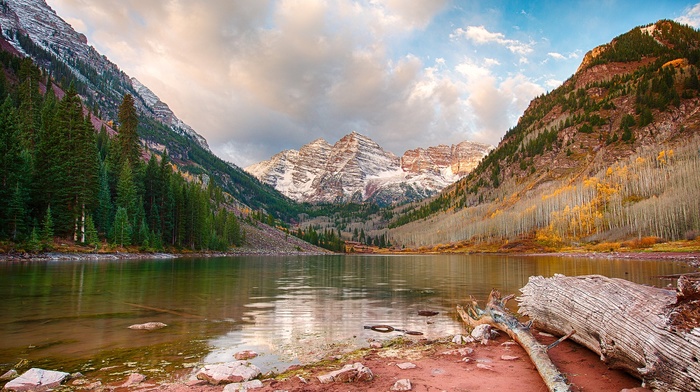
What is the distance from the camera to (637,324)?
27.7 feet

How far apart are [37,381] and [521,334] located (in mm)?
13516

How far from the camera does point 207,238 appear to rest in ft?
382

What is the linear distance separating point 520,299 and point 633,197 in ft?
467

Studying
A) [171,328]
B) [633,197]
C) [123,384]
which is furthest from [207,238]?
[633,197]

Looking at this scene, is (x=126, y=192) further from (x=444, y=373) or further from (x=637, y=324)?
(x=637, y=324)

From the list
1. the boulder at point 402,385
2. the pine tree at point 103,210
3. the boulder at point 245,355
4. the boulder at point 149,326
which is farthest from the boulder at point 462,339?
the pine tree at point 103,210

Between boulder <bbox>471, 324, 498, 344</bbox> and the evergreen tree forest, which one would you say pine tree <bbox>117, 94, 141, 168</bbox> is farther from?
boulder <bbox>471, 324, 498, 344</bbox>

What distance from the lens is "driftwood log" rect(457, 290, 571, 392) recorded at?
8.30 meters

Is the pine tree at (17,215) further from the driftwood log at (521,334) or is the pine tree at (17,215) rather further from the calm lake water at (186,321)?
the driftwood log at (521,334)

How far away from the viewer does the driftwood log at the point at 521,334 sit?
8.30 m

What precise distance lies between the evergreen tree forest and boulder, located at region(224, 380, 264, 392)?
61.2 metres

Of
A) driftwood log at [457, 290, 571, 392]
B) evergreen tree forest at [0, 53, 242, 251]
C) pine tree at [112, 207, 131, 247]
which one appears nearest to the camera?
driftwood log at [457, 290, 571, 392]

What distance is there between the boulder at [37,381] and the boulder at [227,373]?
3193 millimetres

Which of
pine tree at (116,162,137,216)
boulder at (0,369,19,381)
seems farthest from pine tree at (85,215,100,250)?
boulder at (0,369,19,381)
